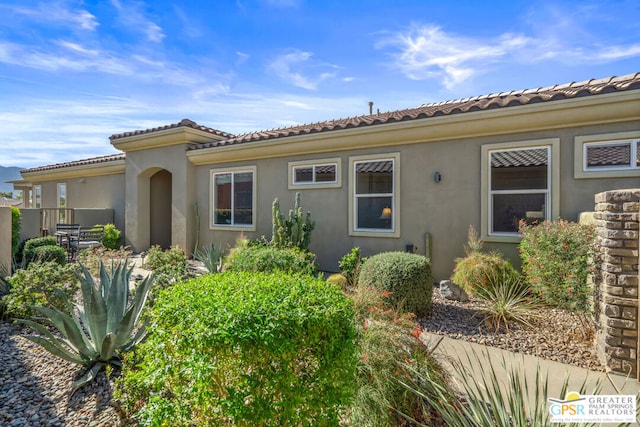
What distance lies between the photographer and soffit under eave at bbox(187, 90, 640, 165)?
22.5 feet

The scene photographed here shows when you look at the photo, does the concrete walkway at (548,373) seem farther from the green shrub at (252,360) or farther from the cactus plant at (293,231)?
the cactus plant at (293,231)

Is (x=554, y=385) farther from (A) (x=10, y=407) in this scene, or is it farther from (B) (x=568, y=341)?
(A) (x=10, y=407)

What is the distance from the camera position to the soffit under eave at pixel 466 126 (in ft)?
22.5

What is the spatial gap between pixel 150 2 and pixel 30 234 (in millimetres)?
10938

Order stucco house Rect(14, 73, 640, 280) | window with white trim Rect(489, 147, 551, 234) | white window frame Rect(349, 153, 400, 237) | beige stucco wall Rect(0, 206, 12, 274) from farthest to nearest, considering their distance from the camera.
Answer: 1. white window frame Rect(349, 153, 400, 237)
2. window with white trim Rect(489, 147, 551, 234)
3. beige stucco wall Rect(0, 206, 12, 274)
4. stucco house Rect(14, 73, 640, 280)

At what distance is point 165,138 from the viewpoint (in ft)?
44.1

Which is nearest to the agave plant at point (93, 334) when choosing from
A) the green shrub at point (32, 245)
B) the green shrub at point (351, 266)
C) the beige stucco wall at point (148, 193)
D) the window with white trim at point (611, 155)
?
the green shrub at point (351, 266)

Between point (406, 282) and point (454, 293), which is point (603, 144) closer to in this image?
point (454, 293)

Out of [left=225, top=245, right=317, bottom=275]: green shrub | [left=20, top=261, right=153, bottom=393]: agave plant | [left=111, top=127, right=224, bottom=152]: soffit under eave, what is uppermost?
[left=111, top=127, right=224, bottom=152]: soffit under eave

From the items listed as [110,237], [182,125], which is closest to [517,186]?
[182,125]

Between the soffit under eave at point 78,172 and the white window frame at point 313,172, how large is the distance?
30.1 feet

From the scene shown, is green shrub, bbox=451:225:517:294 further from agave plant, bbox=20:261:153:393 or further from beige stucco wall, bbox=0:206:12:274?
beige stucco wall, bbox=0:206:12:274

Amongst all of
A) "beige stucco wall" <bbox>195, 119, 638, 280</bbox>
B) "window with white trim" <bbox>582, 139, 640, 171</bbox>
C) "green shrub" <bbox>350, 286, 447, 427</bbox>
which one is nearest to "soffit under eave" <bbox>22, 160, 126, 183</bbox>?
"beige stucco wall" <bbox>195, 119, 638, 280</bbox>

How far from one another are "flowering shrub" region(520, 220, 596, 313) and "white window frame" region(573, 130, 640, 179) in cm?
244
